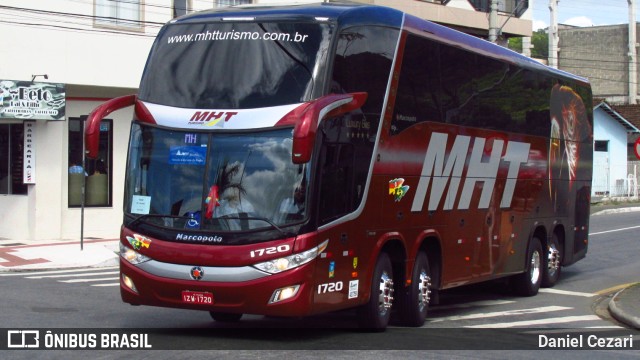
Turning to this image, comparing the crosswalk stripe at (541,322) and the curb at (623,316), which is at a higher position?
the curb at (623,316)

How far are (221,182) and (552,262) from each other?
9568mm

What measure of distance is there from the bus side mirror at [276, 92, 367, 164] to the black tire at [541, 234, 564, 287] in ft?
26.4

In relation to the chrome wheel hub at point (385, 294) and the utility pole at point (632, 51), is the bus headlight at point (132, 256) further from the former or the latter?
the utility pole at point (632, 51)

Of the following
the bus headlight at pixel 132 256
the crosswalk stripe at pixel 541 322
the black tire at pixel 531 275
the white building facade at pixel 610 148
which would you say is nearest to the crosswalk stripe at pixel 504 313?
the crosswalk stripe at pixel 541 322

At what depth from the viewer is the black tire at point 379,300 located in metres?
11.7

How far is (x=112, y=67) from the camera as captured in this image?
86.6 feet

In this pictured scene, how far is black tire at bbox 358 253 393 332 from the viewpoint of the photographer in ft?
38.3

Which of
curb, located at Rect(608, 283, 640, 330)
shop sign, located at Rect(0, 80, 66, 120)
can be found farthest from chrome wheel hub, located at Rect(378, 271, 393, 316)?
shop sign, located at Rect(0, 80, 66, 120)

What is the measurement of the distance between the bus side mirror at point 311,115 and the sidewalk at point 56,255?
11782mm

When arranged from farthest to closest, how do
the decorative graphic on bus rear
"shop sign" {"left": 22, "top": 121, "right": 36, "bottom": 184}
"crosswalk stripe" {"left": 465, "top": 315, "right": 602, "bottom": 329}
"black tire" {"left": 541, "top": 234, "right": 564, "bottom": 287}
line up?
"shop sign" {"left": 22, "top": 121, "right": 36, "bottom": 184} → "black tire" {"left": 541, "top": 234, "right": 564, "bottom": 287} → "crosswalk stripe" {"left": 465, "top": 315, "right": 602, "bottom": 329} → the decorative graphic on bus rear

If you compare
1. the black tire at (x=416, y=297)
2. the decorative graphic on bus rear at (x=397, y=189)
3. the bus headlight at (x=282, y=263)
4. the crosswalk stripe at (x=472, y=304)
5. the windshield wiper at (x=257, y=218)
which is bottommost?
the crosswalk stripe at (x=472, y=304)

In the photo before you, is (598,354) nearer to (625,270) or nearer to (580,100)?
(580,100)

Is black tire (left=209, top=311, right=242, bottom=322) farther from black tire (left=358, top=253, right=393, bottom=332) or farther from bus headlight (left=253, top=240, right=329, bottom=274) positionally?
bus headlight (left=253, top=240, right=329, bottom=274)

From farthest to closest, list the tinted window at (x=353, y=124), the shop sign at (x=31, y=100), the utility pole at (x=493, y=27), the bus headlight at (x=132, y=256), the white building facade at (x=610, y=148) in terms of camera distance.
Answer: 1. the white building facade at (x=610, y=148)
2. the utility pole at (x=493, y=27)
3. the shop sign at (x=31, y=100)
4. the bus headlight at (x=132, y=256)
5. the tinted window at (x=353, y=124)
